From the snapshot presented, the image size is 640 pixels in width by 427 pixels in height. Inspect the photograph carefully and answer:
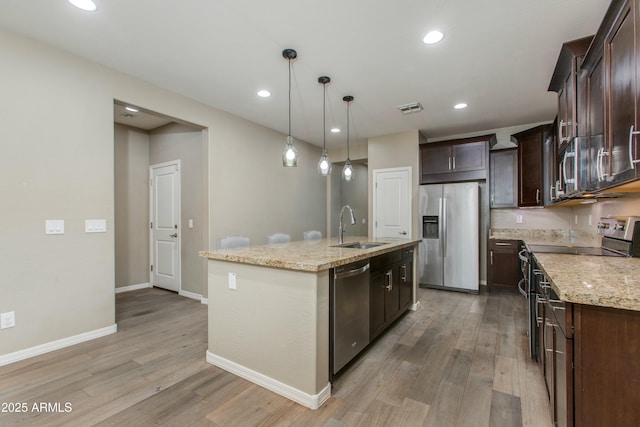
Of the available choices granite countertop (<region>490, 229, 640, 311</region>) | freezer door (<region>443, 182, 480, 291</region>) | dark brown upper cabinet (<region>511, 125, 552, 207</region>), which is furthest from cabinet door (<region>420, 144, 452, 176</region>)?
granite countertop (<region>490, 229, 640, 311</region>)

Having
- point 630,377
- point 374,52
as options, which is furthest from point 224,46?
point 630,377

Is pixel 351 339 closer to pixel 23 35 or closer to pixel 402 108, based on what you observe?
pixel 402 108

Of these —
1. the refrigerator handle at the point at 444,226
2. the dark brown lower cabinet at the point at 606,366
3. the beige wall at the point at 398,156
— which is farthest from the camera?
the beige wall at the point at 398,156

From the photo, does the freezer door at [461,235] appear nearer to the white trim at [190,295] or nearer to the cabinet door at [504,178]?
the cabinet door at [504,178]

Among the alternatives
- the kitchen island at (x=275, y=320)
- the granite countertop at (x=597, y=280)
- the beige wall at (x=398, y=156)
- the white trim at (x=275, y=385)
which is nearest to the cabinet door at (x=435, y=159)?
the beige wall at (x=398, y=156)

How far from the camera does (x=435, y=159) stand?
195 inches

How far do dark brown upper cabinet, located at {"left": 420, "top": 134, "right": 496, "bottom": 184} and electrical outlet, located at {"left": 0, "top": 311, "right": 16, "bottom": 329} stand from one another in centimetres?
524

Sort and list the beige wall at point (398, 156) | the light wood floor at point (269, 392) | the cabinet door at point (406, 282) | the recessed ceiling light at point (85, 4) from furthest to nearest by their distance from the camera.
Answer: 1. the beige wall at point (398, 156)
2. the cabinet door at point (406, 282)
3. the recessed ceiling light at point (85, 4)
4. the light wood floor at point (269, 392)

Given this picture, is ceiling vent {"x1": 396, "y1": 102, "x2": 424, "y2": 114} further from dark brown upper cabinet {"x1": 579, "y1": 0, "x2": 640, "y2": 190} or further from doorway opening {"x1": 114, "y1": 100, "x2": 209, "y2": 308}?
doorway opening {"x1": 114, "y1": 100, "x2": 209, "y2": 308}

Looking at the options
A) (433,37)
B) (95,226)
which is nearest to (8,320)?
(95,226)

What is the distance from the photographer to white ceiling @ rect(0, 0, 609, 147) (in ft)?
6.85

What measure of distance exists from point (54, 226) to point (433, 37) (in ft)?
12.1

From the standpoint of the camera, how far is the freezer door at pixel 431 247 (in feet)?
15.9

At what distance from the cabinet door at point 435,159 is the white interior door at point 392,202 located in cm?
36
